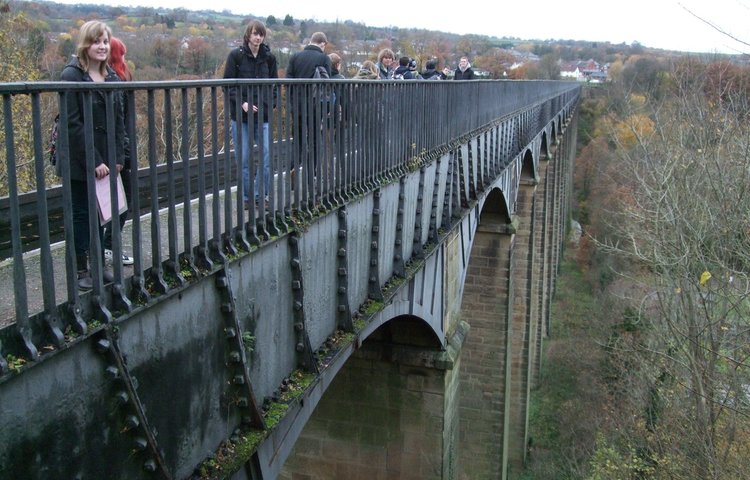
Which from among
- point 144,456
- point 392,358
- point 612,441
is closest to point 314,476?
point 392,358

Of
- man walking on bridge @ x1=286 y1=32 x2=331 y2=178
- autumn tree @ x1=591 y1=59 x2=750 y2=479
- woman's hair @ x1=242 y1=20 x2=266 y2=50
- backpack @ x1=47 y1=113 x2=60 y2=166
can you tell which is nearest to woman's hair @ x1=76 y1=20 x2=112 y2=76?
backpack @ x1=47 y1=113 x2=60 y2=166

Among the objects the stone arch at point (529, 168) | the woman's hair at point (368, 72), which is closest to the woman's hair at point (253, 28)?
the woman's hair at point (368, 72)

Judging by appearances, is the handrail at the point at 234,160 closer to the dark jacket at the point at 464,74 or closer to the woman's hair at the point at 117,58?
the woman's hair at the point at 117,58

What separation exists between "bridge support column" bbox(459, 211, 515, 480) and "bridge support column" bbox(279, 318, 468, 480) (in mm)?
9780

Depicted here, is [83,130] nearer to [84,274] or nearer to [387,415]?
[84,274]

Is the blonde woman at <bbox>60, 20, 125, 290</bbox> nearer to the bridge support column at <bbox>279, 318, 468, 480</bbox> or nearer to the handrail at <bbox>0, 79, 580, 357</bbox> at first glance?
the handrail at <bbox>0, 79, 580, 357</bbox>

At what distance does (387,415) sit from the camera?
1280 centimetres

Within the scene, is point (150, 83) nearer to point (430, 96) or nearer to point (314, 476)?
point (430, 96)

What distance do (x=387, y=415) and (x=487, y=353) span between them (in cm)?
1157

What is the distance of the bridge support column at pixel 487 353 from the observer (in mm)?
22328

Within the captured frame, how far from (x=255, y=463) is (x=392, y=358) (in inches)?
323

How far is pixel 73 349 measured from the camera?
294 cm

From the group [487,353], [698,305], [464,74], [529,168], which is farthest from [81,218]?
[529,168]

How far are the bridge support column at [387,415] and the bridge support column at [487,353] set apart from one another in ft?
32.1
